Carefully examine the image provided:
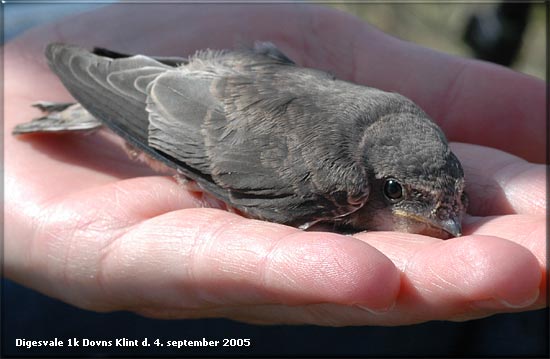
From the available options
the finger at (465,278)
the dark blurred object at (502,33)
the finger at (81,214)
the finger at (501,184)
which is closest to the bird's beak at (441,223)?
the finger at (501,184)

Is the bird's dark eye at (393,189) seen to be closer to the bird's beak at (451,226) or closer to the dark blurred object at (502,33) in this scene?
the bird's beak at (451,226)

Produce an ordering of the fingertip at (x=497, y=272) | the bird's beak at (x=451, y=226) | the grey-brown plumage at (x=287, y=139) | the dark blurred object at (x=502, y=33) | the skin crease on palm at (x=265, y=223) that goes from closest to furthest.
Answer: the fingertip at (x=497, y=272) < the skin crease on palm at (x=265, y=223) < the bird's beak at (x=451, y=226) < the grey-brown plumage at (x=287, y=139) < the dark blurred object at (x=502, y=33)

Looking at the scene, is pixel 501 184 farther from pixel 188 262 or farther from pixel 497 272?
pixel 188 262

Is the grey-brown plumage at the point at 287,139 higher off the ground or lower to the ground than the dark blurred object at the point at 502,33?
higher

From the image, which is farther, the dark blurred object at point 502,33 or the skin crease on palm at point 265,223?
the dark blurred object at point 502,33

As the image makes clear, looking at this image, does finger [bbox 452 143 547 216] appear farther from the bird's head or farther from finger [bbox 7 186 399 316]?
finger [bbox 7 186 399 316]

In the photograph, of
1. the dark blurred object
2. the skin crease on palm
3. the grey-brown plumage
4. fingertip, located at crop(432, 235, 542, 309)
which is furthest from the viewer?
the dark blurred object

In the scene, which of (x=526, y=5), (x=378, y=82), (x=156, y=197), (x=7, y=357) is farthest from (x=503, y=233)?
(x=526, y=5)

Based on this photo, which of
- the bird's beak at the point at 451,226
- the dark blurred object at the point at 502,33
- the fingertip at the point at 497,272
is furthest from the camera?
the dark blurred object at the point at 502,33

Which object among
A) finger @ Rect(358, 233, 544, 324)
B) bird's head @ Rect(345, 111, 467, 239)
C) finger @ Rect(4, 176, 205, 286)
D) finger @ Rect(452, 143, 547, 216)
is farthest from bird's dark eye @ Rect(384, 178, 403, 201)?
finger @ Rect(4, 176, 205, 286)

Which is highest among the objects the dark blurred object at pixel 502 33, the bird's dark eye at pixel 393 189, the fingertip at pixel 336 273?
the fingertip at pixel 336 273
